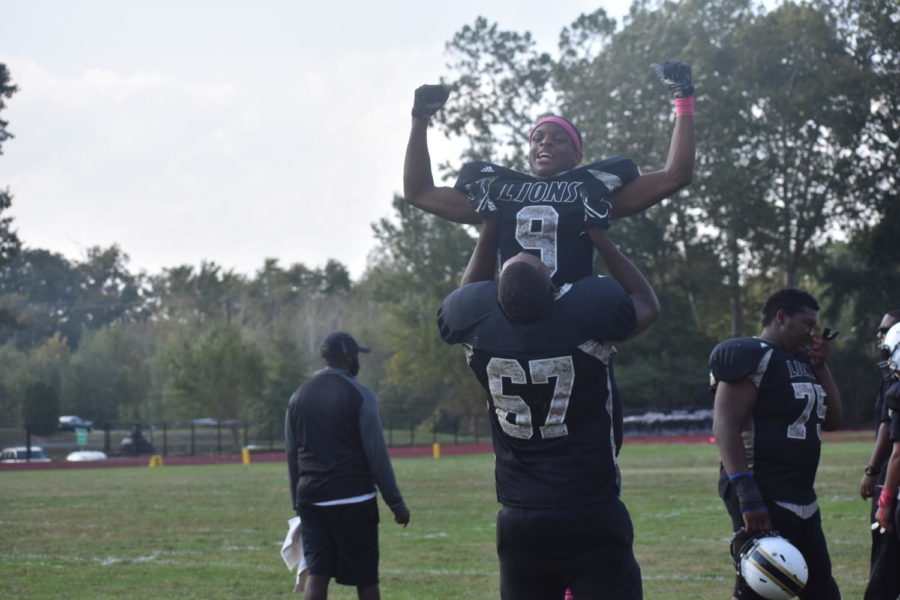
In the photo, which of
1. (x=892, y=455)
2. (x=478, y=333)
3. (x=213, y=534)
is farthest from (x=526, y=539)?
(x=213, y=534)

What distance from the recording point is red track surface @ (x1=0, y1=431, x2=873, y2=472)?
35.3 meters

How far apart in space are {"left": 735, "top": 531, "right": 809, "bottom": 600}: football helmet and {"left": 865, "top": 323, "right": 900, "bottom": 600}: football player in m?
1.49

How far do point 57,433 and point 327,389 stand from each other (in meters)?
42.2

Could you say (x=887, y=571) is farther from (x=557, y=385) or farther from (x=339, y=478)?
(x=557, y=385)

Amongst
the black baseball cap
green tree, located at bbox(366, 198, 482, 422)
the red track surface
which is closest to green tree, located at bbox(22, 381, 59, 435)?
the red track surface

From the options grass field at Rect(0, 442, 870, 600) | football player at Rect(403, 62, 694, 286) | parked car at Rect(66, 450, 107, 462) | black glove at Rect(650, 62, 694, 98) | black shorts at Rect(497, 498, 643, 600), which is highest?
black glove at Rect(650, 62, 694, 98)

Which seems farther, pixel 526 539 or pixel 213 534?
pixel 213 534

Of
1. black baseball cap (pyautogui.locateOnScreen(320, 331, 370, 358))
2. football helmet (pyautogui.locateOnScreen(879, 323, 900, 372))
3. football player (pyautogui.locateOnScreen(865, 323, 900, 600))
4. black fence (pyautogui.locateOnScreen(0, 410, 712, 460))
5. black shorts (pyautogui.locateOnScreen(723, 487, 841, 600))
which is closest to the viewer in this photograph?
black shorts (pyautogui.locateOnScreen(723, 487, 841, 600))

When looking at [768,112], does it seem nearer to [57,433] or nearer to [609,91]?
[609,91]

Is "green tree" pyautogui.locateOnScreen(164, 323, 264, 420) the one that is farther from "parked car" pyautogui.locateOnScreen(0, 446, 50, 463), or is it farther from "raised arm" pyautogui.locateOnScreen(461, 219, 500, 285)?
"raised arm" pyautogui.locateOnScreen(461, 219, 500, 285)

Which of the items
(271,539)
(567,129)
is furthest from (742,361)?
(271,539)

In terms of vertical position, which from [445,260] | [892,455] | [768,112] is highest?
[768,112]

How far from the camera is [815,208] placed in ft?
160

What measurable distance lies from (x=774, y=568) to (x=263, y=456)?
34945 millimetres
